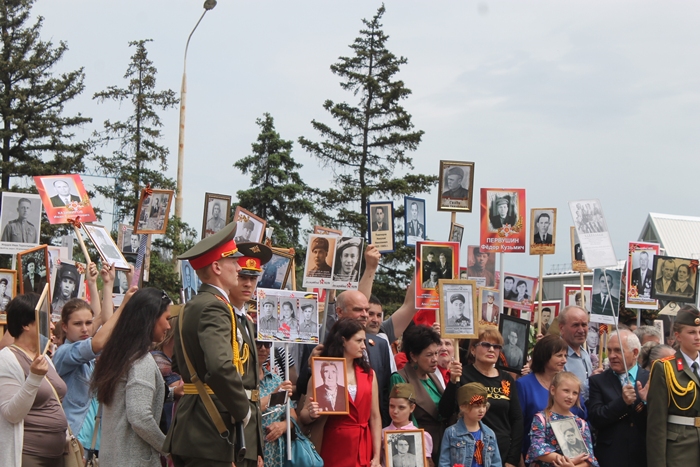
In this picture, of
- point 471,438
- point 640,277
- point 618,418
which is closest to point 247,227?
point 471,438

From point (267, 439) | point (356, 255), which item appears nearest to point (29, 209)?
point (356, 255)

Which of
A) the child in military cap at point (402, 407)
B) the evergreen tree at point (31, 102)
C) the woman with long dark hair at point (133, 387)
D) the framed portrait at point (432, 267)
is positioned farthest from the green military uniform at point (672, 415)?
the evergreen tree at point (31, 102)

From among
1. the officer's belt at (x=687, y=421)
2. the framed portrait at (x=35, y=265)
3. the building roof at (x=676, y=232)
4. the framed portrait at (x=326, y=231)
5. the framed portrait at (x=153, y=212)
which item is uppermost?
the building roof at (x=676, y=232)

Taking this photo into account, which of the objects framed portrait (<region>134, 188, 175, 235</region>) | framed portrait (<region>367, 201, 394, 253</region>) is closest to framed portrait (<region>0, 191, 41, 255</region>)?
framed portrait (<region>134, 188, 175, 235</region>)

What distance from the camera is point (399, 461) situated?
268 inches

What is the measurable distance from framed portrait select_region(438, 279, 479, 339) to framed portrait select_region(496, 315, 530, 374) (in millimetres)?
546

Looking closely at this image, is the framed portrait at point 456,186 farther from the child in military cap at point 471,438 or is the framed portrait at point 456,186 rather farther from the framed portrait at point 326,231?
the child in military cap at point 471,438

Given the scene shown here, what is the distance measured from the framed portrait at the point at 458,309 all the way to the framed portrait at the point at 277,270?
5.77 feet

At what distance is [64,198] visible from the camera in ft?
31.8

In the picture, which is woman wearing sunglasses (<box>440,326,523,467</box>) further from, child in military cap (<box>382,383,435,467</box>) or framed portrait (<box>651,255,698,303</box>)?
framed portrait (<box>651,255,698,303</box>)

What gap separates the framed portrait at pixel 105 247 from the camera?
9.05m

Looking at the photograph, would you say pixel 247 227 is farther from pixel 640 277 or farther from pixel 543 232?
pixel 640 277

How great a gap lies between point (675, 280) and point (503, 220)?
→ 3137 millimetres

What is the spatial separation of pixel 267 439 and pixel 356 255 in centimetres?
286
